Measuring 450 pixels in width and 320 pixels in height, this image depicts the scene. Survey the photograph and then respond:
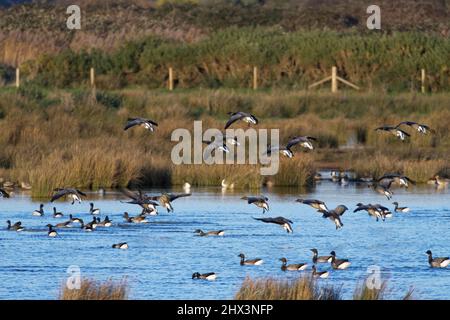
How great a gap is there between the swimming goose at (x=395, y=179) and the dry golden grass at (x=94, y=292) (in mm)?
7882

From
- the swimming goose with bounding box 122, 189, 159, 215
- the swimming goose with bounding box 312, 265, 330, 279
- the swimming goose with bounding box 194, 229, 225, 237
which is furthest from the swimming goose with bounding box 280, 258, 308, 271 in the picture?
the swimming goose with bounding box 122, 189, 159, 215

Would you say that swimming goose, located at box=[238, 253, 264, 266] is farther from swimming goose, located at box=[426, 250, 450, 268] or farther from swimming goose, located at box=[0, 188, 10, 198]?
swimming goose, located at box=[0, 188, 10, 198]

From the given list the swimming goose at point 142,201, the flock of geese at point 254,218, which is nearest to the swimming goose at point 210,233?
the flock of geese at point 254,218

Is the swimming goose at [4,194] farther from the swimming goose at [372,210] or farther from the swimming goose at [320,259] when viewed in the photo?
the swimming goose at [320,259]

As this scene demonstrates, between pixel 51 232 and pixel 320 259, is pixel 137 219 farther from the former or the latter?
pixel 320 259

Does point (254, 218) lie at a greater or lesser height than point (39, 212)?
greater

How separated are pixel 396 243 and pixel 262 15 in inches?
1871

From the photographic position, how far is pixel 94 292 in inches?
482

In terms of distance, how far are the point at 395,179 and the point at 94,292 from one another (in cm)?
985

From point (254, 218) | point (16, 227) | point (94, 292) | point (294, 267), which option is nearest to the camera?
point (94, 292)

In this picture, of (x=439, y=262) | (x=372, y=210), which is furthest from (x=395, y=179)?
(x=439, y=262)

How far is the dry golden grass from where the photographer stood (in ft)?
39.9

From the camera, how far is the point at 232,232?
1836cm

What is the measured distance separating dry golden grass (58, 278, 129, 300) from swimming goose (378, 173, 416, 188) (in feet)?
25.9
